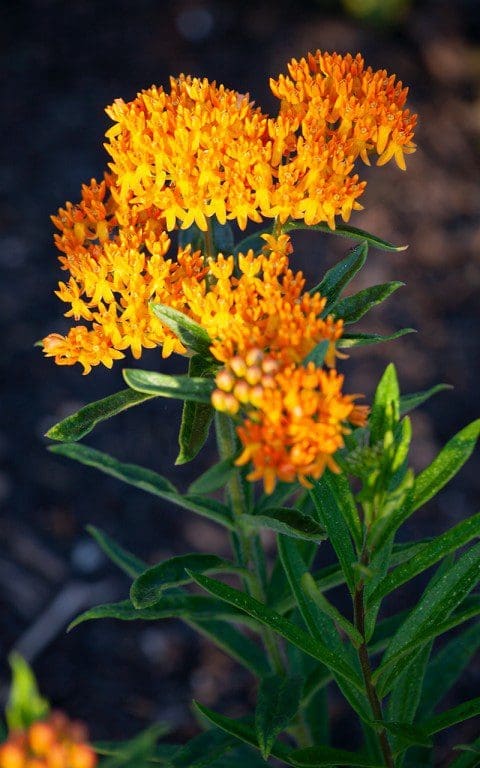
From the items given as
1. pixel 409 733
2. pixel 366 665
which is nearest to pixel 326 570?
pixel 366 665

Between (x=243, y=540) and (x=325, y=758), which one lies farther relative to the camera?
(x=243, y=540)

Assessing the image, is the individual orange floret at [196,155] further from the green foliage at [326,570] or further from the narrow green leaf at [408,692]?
the narrow green leaf at [408,692]

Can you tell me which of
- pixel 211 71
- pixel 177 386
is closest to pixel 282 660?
pixel 177 386

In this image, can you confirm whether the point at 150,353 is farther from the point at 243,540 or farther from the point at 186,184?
the point at 186,184

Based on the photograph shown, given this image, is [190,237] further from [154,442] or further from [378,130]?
[154,442]

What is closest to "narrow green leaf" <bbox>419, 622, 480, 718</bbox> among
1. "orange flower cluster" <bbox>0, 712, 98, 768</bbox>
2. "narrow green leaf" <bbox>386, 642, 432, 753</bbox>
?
"narrow green leaf" <bbox>386, 642, 432, 753</bbox>

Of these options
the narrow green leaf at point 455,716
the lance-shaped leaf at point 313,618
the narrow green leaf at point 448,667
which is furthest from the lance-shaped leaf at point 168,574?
the narrow green leaf at point 448,667
